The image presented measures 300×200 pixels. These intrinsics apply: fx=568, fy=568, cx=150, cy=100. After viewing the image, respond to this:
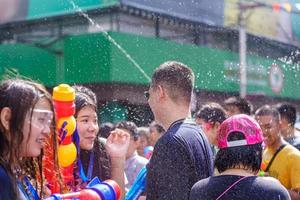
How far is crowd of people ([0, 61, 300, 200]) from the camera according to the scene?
2322mm

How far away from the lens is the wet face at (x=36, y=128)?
7.68ft

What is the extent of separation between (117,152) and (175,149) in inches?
24.4

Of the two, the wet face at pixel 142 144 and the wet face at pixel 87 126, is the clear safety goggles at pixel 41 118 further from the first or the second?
the wet face at pixel 142 144

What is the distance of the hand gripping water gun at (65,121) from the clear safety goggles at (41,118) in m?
0.63

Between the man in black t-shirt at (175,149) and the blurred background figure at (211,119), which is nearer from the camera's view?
the man in black t-shirt at (175,149)

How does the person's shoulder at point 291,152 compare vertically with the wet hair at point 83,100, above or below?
below

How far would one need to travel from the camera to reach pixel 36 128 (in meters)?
2.38

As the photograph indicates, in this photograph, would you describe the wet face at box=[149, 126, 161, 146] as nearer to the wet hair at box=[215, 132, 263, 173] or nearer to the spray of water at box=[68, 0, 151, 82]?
the wet hair at box=[215, 132, 263, 173]

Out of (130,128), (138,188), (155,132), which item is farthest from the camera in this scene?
(155,132)

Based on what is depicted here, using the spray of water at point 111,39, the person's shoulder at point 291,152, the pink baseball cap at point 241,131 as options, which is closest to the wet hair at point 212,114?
the person's shoulder at point 291,152

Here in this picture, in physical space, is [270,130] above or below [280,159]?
above

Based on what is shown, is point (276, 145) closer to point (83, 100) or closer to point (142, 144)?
point (83, 100)

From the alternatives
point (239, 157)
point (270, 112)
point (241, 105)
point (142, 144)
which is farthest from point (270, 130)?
point (142, 144)

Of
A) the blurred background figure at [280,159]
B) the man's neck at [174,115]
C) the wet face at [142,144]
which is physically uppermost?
the man's neck at [174,115]
